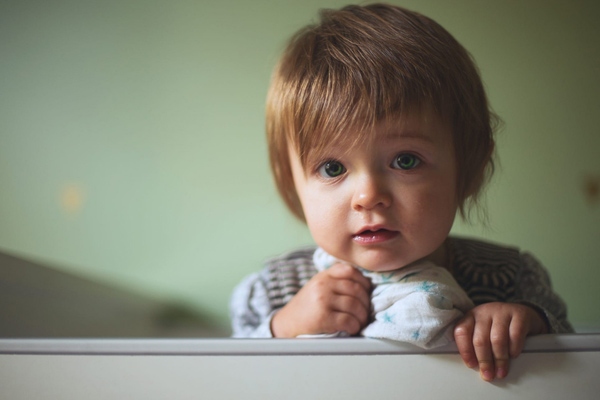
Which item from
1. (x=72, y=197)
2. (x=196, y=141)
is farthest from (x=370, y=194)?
(x=72, y=197)

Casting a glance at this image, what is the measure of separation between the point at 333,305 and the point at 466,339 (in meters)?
0.14

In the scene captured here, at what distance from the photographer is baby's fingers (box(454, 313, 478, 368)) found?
352 millimetres

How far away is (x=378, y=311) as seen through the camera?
44 centimetres

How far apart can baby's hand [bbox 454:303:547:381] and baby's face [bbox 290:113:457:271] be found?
0.27 ft

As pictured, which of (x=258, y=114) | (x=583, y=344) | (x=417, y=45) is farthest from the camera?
(x=258, y=114)

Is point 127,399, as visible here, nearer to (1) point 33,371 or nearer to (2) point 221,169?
(1) point 33,371

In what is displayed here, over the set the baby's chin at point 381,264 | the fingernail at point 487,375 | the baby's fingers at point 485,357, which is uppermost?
the baby's chin at point 381,264

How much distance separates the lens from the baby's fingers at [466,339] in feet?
1.16

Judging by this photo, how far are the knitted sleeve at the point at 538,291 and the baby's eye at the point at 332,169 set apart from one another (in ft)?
0.94

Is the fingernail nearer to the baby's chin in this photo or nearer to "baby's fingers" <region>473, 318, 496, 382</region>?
"baby's fingers" <region>473, 318, 496, 382</region>

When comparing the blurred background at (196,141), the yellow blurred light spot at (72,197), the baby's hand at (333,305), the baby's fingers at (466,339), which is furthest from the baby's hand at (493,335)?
the yellow blurred light spot at (72,197)

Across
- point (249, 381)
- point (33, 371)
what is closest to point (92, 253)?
point (33, 371)

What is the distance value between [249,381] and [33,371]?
187mm

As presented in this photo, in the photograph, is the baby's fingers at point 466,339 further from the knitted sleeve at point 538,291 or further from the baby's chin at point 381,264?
the knitted sleeve at point 538,291
